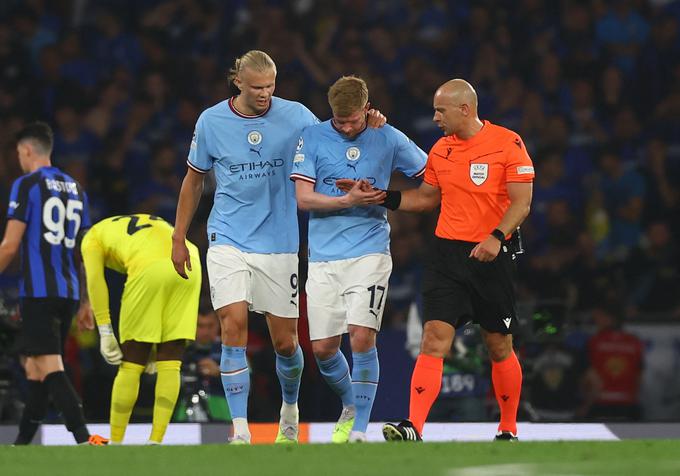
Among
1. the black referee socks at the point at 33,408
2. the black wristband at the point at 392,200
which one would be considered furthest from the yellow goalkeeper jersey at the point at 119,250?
the black wristband at the point at 392,200

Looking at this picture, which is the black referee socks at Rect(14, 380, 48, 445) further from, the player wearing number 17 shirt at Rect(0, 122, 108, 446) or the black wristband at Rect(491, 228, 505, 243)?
the black wristband at Rect(491, 228, 505, 243)

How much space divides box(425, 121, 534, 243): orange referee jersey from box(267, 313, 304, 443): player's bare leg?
1.10m

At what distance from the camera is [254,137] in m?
8.26

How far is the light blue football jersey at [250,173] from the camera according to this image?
8.22 meters

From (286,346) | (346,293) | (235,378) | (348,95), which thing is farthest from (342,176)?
(235,378)

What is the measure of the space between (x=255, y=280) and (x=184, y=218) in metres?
0.52

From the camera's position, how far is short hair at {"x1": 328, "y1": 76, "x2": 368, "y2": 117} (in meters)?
8.05

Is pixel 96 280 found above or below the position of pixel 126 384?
above

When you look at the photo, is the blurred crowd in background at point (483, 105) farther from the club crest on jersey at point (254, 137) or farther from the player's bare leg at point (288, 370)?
the club crest on jersey at point (254, 137)

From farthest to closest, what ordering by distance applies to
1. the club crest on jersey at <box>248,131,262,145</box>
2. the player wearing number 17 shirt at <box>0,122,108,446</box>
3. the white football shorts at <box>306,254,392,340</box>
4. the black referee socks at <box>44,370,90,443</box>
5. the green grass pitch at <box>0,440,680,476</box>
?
1. the player wearing number 17 shirt at <box>0,122,108,446</box>
2. the black referee socks at <box>44,370,90,443</box>
3. the club crest on jersey at <box>248,131,262,145</box>
4. the white football shorts at <box>306,254,392,340</box>
5. the green grass pitch at <box>0,440,680,476</box>

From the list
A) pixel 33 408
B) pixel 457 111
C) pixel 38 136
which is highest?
pixel 457 111

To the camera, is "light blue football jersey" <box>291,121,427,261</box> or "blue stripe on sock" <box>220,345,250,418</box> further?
"light blue football jersey" <box>291,121,427,261</box>

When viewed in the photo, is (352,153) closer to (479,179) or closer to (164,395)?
(479,179)

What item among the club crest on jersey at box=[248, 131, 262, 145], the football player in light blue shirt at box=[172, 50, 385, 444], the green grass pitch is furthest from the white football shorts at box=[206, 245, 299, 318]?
the green grass pitch
